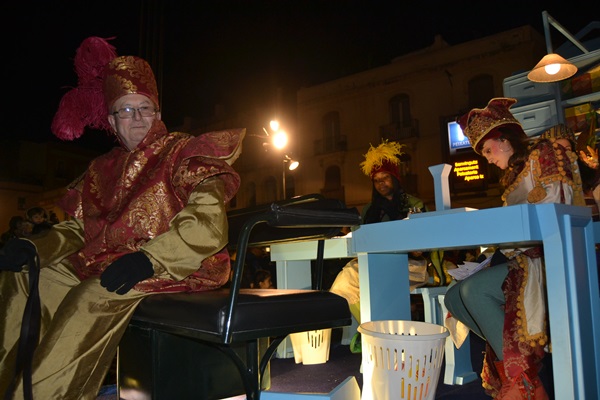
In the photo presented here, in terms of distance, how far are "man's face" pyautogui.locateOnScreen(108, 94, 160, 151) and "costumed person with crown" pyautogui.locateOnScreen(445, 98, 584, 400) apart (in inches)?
63.2

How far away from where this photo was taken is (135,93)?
6.42 ft

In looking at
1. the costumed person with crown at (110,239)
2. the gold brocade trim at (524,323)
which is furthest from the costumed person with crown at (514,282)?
the costumed person with crown at (110,239)

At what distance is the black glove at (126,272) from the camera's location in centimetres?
137

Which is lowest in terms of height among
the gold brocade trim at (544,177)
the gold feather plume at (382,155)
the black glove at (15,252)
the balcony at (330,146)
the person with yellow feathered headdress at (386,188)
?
the black glove at (15,252)

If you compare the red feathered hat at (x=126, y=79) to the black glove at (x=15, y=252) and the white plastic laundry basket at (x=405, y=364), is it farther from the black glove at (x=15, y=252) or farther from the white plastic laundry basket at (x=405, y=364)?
the white plastic laundry basket at (x=405, y=364)

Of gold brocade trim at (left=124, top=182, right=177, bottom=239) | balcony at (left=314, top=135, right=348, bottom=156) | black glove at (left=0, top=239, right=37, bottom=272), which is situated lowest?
black glove at (left=0, top=239, right=37, bottom=272)

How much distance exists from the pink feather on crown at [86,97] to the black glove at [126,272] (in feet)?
3.57

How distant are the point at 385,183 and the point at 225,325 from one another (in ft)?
11.3

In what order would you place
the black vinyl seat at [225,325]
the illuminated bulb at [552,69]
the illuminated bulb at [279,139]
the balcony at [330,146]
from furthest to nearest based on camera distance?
1. the balcony at [330,146]
2. the illuminated bulb at [279,139]
3. the illuminated bulb at [552,69]
4. the black vinyl seat at [225,325]

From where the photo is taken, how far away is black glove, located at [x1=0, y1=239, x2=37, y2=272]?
1.60 m

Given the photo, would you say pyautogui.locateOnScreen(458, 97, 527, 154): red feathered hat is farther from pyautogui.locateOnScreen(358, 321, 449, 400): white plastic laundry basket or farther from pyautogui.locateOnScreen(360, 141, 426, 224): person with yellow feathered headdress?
pyautogui.locateOnScreen(360, 141, 426, 224): person with yellow feathered headdress

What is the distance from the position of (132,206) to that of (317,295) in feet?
2.49

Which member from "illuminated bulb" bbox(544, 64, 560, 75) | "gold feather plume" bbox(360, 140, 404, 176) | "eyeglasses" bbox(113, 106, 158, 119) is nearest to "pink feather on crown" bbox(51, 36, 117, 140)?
"eyeglasses" bbox(113, 106, 158, 119)

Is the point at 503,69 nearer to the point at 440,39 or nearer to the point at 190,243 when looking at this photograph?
the point at 440,39
